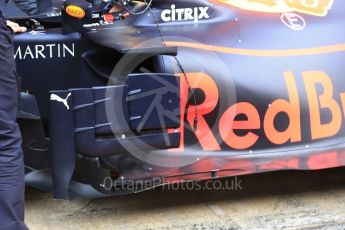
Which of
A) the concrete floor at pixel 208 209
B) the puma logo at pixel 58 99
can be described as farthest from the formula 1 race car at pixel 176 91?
the concrete floor at pixel 208 209

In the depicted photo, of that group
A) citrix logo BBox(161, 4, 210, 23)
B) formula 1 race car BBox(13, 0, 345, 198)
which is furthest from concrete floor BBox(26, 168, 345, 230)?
citrix logo BBox(161, 4, 210, 23)

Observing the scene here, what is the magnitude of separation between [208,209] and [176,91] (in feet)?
3.21

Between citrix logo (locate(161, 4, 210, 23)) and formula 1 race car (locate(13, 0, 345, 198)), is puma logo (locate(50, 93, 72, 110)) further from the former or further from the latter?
citrix logo (locate(161, 4, 210, 23))

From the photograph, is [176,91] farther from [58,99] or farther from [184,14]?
[58,99]

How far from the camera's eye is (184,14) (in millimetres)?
3094

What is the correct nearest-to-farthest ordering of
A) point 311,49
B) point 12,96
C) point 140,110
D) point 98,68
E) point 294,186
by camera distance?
point 12,96 < point 140,110 < point 98,68 < point 311,49 < point 294,186

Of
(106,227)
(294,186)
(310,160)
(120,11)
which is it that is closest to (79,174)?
(106,227)

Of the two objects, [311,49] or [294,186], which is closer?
[311,49]

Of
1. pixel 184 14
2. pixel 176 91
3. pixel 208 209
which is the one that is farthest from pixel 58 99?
pixel 208 209

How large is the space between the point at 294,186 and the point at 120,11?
1.69 metres

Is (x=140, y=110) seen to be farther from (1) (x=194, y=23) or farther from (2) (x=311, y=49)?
(2) (x=311, y=49)

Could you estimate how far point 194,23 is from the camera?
3107 millimetres

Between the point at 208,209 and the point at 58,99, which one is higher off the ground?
the point at 58,99

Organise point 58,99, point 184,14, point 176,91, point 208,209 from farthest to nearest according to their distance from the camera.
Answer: point 208,209
point 184,14
point 176,91
point 58,99
